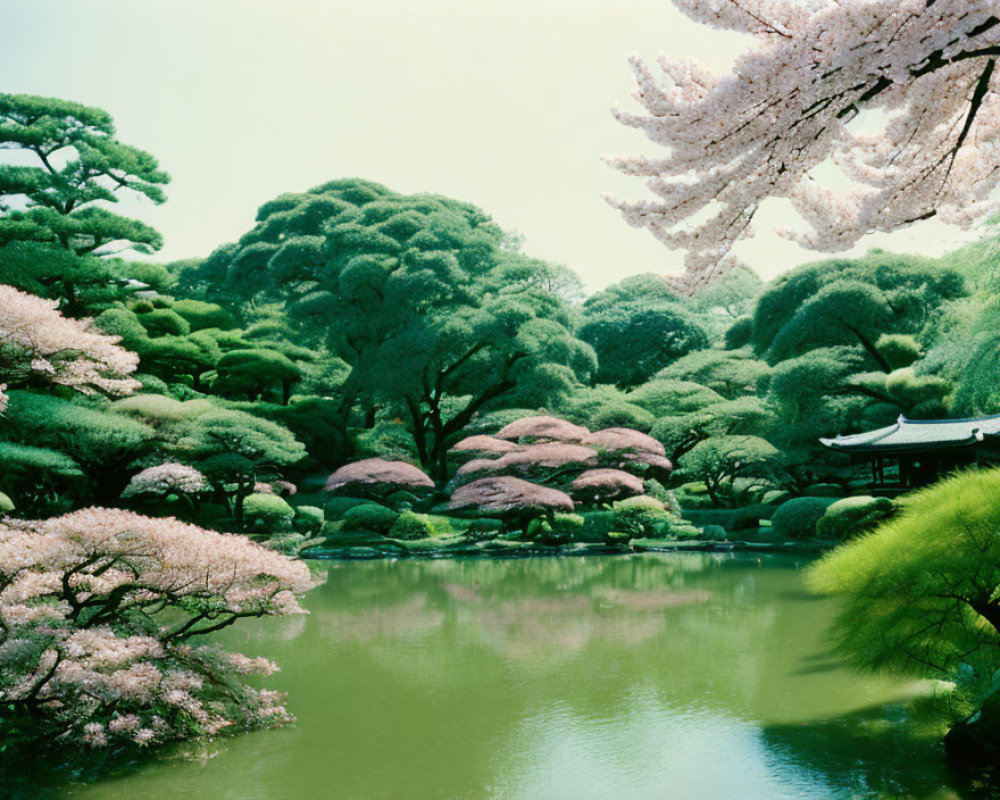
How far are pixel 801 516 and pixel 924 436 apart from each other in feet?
7.98

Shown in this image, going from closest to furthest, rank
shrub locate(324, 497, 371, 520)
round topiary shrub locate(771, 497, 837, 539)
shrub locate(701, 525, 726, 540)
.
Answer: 1. round topiary shrub locate(771, 497, 837, 539)
2. shrub locate(701, 525, 726, 540)
3. shrub locate(324, 497, 371, 520)

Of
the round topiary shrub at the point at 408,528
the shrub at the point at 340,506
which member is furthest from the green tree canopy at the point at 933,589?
the shrub at the point at 340,506

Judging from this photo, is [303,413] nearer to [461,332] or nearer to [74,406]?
[461,332]

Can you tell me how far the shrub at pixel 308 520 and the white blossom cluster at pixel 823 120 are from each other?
39.2ft

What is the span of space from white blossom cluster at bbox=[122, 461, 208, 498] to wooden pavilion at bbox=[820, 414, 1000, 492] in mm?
10533

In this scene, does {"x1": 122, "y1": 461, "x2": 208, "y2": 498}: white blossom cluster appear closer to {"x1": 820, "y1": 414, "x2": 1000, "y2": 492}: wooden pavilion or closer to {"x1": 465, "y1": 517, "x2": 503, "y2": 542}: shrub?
{"x1": 465, "y1": 517, "x2": 503, "y2": 542}: shrub

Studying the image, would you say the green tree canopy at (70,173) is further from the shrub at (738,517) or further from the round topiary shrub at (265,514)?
the shrub at (738,517)

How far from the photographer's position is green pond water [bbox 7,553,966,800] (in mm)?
3990

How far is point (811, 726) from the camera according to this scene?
4766 millimetres

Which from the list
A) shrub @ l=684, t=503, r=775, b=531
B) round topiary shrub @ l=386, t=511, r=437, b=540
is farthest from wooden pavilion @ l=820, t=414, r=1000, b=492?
round topiary shrub @ l=386, t=511, r=437, b=540

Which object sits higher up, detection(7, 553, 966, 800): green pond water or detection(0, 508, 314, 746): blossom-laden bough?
detection(0, 508, 314, 746): blossom-laden bough

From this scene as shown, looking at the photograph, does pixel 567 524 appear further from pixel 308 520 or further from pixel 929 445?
pixel 929 445

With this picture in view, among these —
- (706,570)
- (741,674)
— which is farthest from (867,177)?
(706,570)

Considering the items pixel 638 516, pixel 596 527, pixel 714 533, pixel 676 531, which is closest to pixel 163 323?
pixel 596 527
